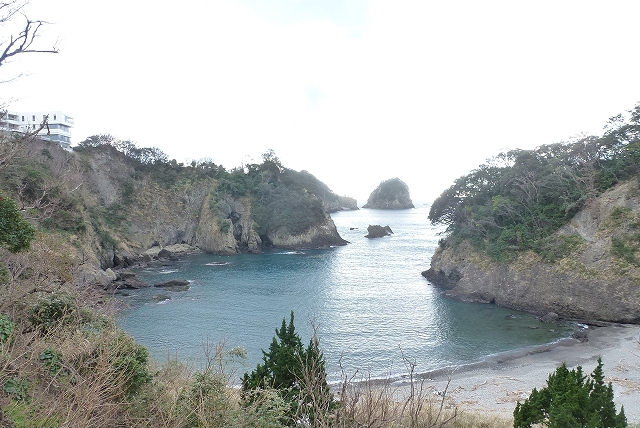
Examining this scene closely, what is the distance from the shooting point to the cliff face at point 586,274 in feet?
80.5

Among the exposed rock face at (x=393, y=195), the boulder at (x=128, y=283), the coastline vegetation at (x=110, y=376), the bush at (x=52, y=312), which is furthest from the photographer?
the exposed rock face at (x=393, y=195)

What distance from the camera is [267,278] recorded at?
3841 centimetres

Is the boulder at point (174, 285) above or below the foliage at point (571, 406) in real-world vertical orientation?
below

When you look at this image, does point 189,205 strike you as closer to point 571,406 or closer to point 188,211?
point 188,211

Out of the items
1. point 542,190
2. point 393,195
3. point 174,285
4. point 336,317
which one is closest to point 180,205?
point 174,285

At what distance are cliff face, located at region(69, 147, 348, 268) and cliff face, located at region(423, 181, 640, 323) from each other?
31224mm

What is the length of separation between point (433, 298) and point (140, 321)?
22.0 m

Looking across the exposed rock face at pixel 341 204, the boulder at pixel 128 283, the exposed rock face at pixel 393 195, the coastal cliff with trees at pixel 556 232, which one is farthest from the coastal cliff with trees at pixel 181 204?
the exposed rock face at pixel 393 195

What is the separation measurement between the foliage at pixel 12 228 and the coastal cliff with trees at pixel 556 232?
2918cm

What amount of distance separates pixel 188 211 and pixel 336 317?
124ft

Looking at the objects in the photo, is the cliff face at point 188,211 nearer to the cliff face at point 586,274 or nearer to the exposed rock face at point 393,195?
the cliff face at point 586,274

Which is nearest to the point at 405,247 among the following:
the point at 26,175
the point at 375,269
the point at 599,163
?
the point at 375,269

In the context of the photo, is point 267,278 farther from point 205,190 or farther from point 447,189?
point 205,190

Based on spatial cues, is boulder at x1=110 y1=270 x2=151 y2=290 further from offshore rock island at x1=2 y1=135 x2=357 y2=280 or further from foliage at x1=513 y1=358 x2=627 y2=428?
foliage at x1=513 y1=358 x2=627 y2=428
